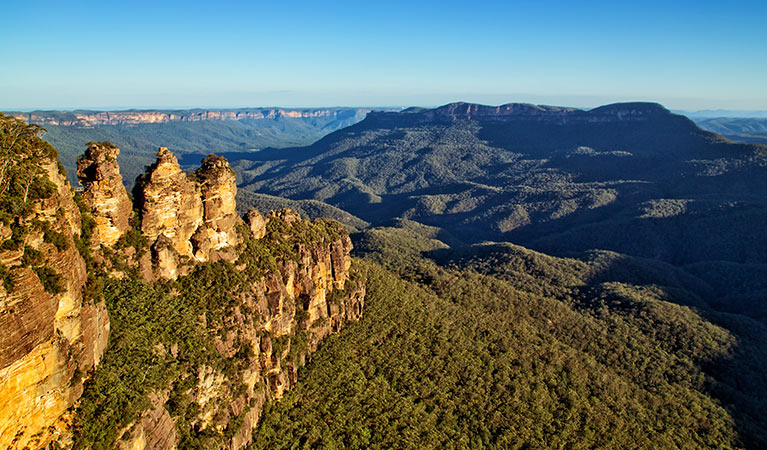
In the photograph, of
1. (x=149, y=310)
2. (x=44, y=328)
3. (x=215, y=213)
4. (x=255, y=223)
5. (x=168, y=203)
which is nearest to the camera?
(x=44, y=328)

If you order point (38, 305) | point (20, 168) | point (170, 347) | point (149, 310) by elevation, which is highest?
point (20, 168)

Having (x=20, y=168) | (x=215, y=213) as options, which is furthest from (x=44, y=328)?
(x=215, y=213)

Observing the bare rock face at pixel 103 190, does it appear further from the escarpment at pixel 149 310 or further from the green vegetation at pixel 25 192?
the green vegetation at pixel 25 192

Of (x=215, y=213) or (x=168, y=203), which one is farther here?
(x=215, y=213)

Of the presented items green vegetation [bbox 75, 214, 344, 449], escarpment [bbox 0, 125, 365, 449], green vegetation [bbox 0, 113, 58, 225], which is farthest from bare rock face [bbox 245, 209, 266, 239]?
green vegetation [bbox 0, 113, 58, 225]

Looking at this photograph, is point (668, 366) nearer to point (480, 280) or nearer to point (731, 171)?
point (480, 280)

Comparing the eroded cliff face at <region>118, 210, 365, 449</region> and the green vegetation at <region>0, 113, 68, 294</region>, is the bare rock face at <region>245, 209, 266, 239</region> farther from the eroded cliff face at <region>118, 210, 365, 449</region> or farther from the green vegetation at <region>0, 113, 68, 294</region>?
the green vegetation at <region>0, 113, 68, 294</region>

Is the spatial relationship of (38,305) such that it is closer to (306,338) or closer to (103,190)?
(103,190)
